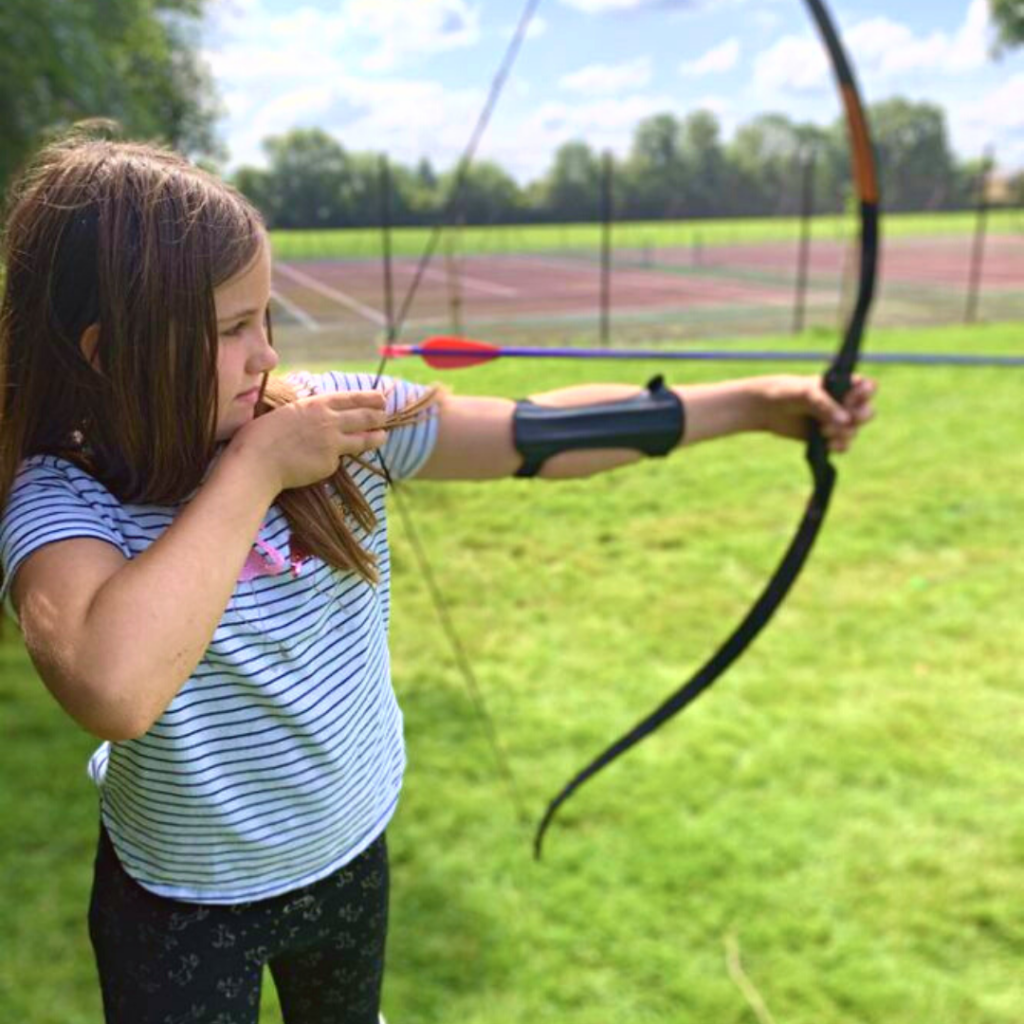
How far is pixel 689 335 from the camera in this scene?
6.75 metres

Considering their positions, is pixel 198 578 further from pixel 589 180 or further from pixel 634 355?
pixel 589 180

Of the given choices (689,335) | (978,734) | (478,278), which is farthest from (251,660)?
(689,335)

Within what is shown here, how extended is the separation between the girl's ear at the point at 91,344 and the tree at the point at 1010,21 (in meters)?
13.6

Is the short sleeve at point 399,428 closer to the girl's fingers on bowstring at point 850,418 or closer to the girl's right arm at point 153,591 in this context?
the girl's right arm at point 153,591

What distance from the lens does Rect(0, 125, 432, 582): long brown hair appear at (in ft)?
2.46

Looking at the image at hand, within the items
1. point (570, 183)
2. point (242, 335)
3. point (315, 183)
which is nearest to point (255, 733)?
point (242, 335)

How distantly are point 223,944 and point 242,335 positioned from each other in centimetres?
56

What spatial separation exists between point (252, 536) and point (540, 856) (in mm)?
1676

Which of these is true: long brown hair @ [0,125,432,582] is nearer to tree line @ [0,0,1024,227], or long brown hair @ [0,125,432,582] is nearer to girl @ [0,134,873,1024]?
girl @ [0,134,873,1024]

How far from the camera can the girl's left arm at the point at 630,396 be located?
120 cm

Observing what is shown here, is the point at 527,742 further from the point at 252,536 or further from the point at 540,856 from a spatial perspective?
the point at 252,536

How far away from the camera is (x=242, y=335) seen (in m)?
0.81

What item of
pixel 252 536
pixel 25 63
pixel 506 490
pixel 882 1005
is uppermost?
pixel 25 63

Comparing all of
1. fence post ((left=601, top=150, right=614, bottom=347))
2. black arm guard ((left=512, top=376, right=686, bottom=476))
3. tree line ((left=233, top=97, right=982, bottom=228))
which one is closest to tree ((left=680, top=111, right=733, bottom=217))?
tree line ((left=233, top=97, right=982, bottom=228))
